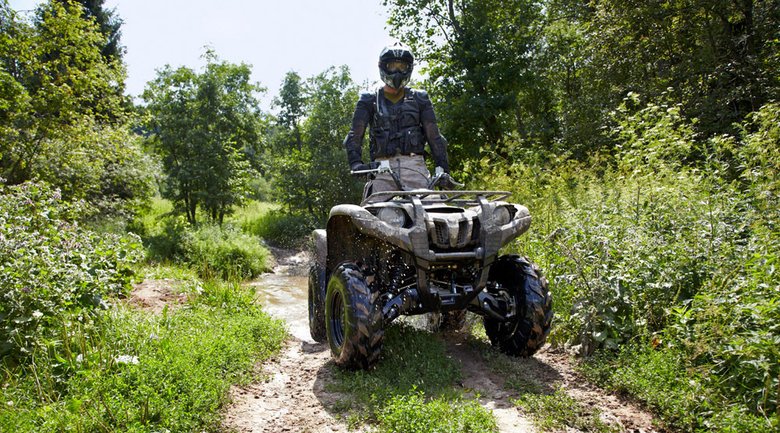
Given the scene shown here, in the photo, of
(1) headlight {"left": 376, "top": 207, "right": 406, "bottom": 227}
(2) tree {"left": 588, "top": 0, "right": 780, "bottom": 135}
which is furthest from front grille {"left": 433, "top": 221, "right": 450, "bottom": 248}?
(2) tree {"left": 588, "top": 0, "right": 780, "bottom": 135}

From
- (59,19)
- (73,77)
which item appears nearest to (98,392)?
(73,77)

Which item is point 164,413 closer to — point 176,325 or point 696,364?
point 176,325

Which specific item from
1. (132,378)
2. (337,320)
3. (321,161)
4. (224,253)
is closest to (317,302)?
(337,320)

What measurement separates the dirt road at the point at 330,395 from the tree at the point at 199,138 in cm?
1407

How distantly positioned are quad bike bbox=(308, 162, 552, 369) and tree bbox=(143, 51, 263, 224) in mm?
14919

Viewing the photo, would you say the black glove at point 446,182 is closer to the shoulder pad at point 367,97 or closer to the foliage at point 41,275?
the shoulder pad at point 367,97

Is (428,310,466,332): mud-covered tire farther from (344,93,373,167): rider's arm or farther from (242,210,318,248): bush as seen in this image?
(242,210,318,248): bush

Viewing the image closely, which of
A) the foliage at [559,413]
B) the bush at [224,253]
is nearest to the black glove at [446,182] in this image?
the foliage at [559,413]

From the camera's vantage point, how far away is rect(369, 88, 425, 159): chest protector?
17.1 ft

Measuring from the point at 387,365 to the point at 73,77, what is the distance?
8997 mm

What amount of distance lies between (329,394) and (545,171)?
7.10 m

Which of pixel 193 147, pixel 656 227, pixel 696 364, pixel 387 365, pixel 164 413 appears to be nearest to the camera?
pixel 164 413

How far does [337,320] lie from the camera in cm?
440

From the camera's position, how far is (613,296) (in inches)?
169
